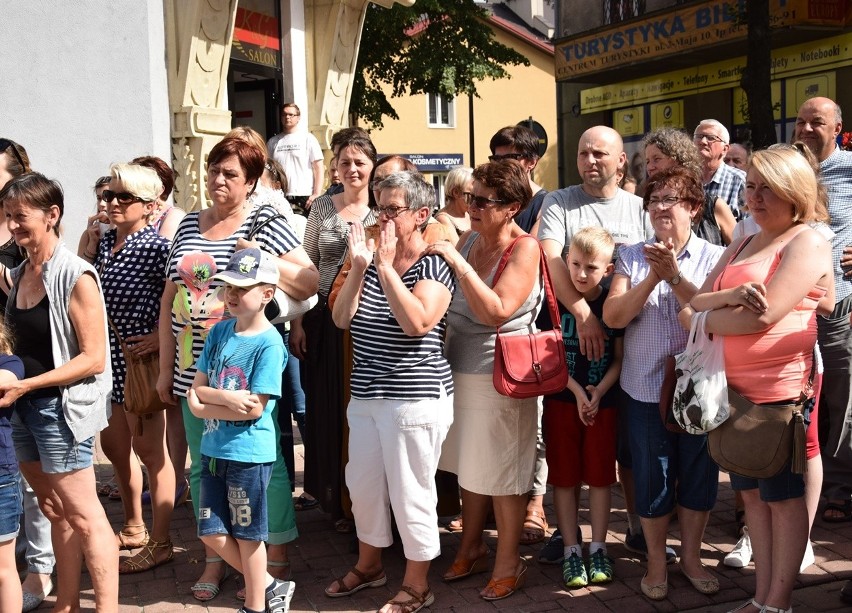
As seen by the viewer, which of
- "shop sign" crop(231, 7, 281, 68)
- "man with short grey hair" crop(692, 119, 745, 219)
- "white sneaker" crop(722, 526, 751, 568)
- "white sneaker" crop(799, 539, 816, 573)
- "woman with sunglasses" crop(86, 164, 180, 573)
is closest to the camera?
"white sneaker" crop(799, 539, 816, 573)

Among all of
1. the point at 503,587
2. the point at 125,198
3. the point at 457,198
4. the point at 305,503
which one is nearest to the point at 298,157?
the point at 457,198

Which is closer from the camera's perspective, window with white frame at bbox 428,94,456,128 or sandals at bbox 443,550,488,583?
sandals at bbox 443,550,488,583

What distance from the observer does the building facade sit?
60.3ft

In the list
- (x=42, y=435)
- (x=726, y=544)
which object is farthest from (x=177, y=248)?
(x=726, y=544)

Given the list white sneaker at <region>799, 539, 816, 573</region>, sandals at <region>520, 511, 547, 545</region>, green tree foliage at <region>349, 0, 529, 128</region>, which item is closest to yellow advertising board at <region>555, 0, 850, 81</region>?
green tree foliage at <region>349, 0, 529, 128</region>

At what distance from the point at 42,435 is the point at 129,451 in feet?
3.83

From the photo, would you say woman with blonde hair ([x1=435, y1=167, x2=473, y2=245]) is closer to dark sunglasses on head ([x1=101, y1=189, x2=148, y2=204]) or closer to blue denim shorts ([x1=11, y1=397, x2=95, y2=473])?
dark sunglasses on head ([x1=101, y1=189, x2=148, y2=204])

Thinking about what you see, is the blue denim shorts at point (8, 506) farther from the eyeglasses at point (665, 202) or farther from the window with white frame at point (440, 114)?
the window with white frame at point (440, 114)

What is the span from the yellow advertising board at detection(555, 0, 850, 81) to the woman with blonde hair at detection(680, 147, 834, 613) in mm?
14458

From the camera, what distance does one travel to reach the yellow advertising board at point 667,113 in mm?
23266

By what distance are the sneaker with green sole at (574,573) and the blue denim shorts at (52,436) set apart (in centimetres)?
222

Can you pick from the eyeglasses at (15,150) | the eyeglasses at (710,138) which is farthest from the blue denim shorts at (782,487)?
the eyeglasses at (15,150)

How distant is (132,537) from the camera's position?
16.7ft

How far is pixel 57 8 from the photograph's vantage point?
29.6 ft
